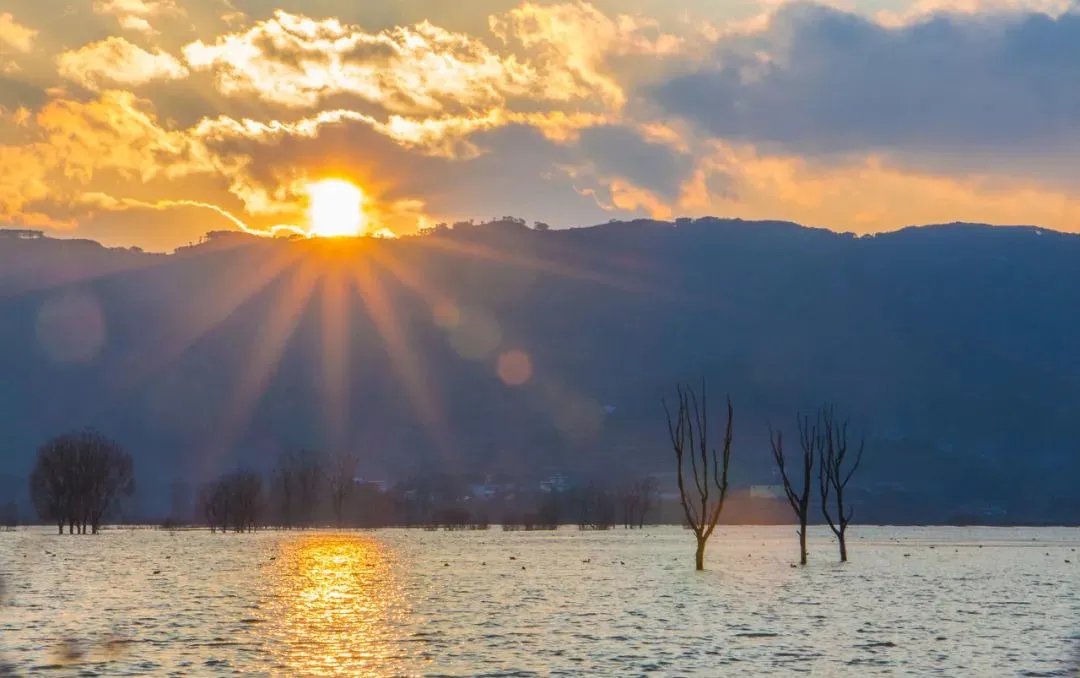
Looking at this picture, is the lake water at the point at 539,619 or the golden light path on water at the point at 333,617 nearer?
the lake water at the point at 539,619

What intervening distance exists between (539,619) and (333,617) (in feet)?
29.8

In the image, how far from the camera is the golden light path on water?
41781 millimetres

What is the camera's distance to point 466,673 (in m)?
38.6

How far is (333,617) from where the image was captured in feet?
194

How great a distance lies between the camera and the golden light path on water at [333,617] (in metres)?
41.8

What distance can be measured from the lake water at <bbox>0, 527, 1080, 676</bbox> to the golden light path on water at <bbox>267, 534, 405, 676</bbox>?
14cm

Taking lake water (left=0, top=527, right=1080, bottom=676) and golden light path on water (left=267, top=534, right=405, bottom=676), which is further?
golden light path on water (left=267, top=534, right=405, bottom=676)

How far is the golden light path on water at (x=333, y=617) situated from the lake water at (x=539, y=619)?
0.45 ft

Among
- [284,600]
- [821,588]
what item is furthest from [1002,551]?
[284,600]

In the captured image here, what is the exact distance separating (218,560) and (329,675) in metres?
86.0

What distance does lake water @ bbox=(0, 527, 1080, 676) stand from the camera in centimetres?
4109

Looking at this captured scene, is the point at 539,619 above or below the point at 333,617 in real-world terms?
above

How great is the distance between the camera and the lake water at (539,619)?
41094 millimetres

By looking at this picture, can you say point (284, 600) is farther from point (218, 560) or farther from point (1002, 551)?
point (1002, 551)
